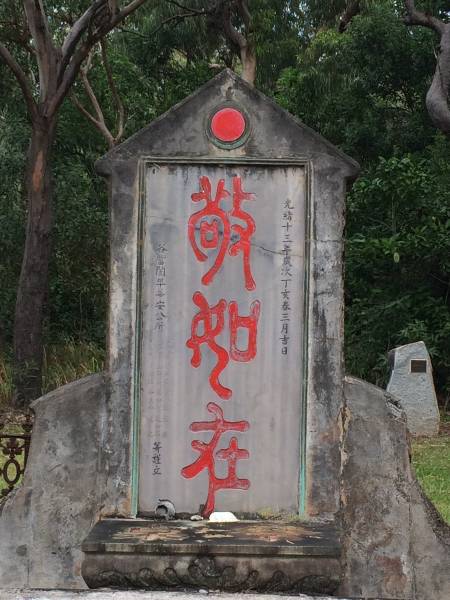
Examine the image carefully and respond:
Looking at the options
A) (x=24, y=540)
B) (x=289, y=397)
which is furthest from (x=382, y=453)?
(x=24, y=540)

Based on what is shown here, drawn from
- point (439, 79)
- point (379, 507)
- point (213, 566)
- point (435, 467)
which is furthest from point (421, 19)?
point (213, 566)

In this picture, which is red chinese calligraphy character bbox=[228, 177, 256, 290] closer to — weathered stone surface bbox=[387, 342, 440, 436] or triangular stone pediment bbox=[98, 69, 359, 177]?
triangular stone pediment bbox=[98, 69, 359, 177]

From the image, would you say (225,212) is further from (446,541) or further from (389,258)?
(389,258)

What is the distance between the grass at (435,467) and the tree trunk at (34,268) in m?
4.77

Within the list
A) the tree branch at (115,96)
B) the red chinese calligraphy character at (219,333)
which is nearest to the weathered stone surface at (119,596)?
the red chinese calligraphy character at (219,333)

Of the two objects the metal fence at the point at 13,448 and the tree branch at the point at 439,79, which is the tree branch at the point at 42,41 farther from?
the tree branch at the point at 439,79

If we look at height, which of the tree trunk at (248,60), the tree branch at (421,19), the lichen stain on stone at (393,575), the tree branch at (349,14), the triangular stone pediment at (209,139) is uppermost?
the tree branch at (349,14)

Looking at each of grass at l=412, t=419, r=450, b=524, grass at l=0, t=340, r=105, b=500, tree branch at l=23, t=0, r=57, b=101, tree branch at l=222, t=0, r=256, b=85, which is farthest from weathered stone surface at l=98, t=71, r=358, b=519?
tree branch at l=222, t=0, r=256, b=85

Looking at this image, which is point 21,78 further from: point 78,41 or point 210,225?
point 210,225

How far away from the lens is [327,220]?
4.45 m

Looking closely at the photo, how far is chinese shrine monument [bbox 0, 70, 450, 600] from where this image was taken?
4.45m

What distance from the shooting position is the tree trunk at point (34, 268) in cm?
1125

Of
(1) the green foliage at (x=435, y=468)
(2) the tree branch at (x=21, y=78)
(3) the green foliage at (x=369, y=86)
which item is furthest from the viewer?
(3) the green foliage at (x=369, y=86)

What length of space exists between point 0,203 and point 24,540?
371 inches
